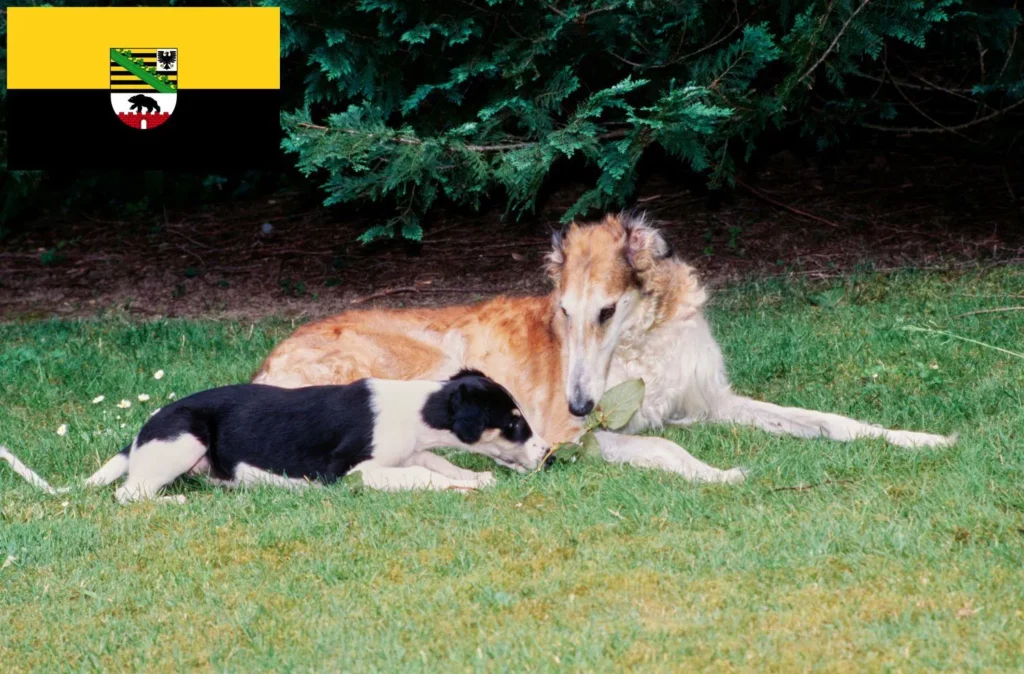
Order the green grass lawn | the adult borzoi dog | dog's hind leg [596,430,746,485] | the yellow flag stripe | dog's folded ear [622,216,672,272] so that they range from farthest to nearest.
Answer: the yellow flag stripe < dog's folded ear [622,216,672,272] < the adult borzoi dog < dog's hind leg [596,430,746,485] < the green grass lawn

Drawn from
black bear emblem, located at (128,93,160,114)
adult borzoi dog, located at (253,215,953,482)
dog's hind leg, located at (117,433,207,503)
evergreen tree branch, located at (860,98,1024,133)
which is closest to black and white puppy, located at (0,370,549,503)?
dog's hind leg, located at (117,433,207,503)

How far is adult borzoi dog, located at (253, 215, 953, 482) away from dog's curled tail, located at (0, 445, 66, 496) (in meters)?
1.47

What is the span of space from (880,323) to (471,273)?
188 inches

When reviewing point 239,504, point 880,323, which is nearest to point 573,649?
point 239,504

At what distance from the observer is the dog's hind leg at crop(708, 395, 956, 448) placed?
6.03 meters

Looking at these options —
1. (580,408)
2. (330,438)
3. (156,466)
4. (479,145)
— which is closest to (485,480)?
(580,408)

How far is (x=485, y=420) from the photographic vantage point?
5.88 m

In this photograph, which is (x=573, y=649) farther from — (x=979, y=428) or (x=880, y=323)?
(x=880, y=323)

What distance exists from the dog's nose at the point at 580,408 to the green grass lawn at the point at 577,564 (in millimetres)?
332

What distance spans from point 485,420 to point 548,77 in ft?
14.4

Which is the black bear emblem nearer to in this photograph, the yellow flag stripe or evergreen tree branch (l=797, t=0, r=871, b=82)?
the yellow flag stripe

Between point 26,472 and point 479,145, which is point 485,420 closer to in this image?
point 26,472

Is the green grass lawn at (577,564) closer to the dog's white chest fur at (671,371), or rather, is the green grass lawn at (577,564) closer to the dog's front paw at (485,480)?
the dog's front paw at (485,480)

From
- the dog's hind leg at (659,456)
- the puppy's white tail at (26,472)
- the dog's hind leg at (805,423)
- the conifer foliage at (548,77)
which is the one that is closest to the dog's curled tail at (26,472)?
the puppy's white tail at (26,472)
